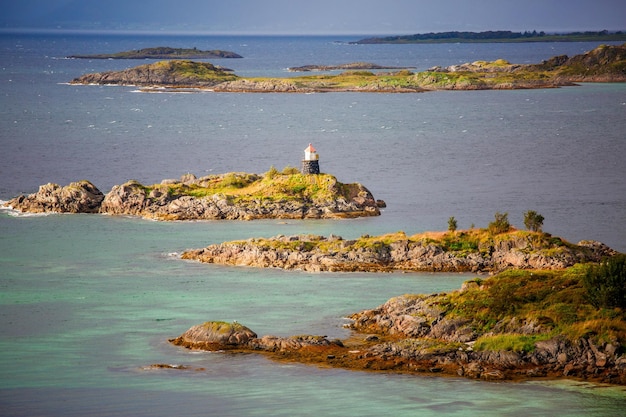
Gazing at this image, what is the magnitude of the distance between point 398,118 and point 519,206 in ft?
219

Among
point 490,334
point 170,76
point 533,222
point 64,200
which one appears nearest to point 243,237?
point 64,200

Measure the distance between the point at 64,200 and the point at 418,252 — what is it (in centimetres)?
2196

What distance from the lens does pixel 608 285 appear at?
40500 millimetres

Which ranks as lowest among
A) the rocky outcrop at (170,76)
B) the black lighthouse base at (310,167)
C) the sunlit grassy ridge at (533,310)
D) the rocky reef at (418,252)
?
the sunlit grassy ridge at (533,310)

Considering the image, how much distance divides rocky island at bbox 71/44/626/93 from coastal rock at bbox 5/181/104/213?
363 feet

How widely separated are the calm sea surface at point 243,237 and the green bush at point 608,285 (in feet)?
14.5

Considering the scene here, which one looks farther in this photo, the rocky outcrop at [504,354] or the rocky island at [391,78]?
the rocky island at [391,78]

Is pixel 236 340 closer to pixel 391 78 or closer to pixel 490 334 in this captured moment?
A: pixel 490 334

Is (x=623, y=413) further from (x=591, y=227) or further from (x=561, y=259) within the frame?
(x=591, y=227)

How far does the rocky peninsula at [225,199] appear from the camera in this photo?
65.2 m

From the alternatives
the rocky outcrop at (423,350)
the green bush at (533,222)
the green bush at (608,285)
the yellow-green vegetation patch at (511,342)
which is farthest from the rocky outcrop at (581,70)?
the yellow-green vegetation patch at (511,342)

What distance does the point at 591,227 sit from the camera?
64312mm

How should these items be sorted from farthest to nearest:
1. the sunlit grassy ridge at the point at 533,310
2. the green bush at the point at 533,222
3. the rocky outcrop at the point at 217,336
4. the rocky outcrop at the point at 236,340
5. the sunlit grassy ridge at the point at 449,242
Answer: the green bush at the point at 533,222
the sunlit grassy ridge at the point at 449,242
the rocky outcrop at the point at 217,336
the rocky outcrop at the point at 236,340
the sunlit grassy ridge at the point at 533,310

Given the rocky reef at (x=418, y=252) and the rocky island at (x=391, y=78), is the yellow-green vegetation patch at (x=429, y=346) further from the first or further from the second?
the rocky island at (x=391, y=78)
